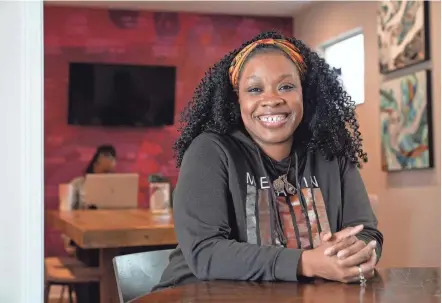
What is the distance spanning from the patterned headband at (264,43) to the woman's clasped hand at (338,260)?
43cm

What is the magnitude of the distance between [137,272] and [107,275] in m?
1.34

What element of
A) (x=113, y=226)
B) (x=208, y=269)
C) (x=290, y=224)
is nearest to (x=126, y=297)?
(x=208, y=269)

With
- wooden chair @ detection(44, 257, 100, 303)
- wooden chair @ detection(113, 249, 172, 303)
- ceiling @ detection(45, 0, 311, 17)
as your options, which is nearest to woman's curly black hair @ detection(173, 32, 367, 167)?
wooden chair @ detection(113, 249, 172, 303)

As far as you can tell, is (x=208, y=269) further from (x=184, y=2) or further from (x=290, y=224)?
(x=184, y=2)

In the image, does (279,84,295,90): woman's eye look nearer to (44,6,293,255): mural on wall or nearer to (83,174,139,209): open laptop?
(83,174,139,209): open laptop

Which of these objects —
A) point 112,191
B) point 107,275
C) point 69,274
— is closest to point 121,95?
point 112,191

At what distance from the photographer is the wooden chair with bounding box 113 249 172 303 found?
147 cm

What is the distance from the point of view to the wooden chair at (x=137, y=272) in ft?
4.83

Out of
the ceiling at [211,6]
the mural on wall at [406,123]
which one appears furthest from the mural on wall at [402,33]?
the ceiling at [211,6]

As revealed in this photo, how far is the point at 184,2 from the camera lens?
224 inches

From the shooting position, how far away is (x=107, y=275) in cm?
279
